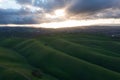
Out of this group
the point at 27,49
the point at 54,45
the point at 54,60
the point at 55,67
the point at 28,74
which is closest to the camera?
the point at 28,74

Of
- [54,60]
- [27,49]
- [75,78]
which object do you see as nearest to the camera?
[75,78]

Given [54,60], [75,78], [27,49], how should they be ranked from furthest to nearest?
[27,49] < [54,60] < [75,78]

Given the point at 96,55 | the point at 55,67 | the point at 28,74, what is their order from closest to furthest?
the point at 28,74, the point at 55,67, the point at 96,55

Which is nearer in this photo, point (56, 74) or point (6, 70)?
point (6, 70)

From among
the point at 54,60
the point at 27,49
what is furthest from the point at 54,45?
the point at 54,60

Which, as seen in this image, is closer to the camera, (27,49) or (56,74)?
(56,74)

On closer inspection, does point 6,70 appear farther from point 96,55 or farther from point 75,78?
point 96,55

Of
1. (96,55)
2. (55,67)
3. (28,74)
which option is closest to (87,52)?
(96,55)

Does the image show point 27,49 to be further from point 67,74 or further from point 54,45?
point 67,74
